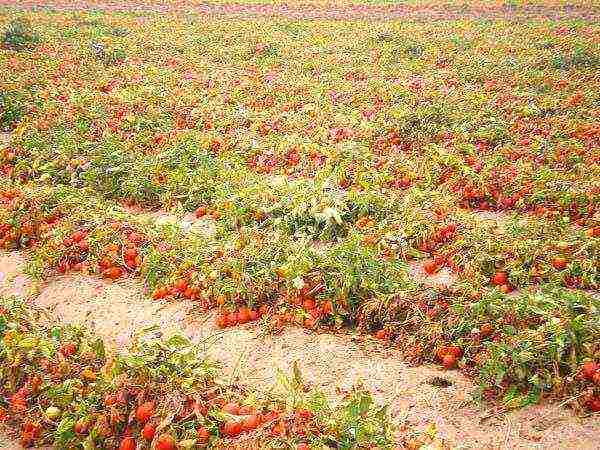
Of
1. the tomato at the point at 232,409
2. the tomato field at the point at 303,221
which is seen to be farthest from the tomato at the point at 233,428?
the tomato at the point at 232,409

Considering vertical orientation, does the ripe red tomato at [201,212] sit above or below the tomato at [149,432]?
above

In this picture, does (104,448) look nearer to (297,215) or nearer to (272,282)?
(272,282)

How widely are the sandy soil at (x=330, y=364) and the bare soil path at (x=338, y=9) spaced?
1763cm

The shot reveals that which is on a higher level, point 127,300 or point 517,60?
point 517,60

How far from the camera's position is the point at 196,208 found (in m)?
7.29

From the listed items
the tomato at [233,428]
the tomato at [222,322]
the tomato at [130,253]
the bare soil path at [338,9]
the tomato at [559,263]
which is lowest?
the tomato at [222,322]

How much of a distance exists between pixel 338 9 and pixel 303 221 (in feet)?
60.9

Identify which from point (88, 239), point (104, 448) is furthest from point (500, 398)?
point (88, 239)

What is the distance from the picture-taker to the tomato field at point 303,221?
3.96 metres

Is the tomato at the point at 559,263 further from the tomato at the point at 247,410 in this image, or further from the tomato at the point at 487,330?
the tomato at the point at 247,410

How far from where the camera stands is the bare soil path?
19.5 metres

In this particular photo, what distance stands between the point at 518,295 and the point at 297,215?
2639mm

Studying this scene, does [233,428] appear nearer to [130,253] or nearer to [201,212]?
[130,253]

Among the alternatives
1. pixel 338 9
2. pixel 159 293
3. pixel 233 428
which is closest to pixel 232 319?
pixel 159 293
